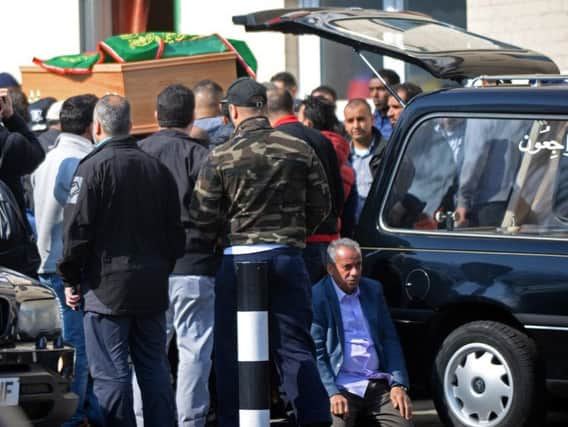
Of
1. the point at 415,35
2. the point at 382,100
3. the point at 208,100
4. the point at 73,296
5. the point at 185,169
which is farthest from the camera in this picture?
the point at 382,100

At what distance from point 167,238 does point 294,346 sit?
38.5 inches

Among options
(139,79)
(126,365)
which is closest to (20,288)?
(126,365)

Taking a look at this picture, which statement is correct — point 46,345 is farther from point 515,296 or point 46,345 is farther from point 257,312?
point 515,296

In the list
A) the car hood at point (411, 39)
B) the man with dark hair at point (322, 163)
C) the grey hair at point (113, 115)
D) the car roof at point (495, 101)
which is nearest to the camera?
the grey hair at point (113, 115)

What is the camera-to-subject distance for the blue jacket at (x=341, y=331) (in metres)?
8.70

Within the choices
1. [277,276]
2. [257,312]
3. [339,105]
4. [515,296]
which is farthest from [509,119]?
[339,105]

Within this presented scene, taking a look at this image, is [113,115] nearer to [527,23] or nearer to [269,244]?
[269,244]

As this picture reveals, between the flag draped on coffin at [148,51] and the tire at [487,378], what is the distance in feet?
15.0

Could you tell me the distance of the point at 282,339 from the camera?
800 centimetres

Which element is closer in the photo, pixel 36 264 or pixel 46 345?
pixel 46 345

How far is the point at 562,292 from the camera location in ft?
28.2

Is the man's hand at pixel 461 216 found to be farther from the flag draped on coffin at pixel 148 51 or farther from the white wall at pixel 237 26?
the white wall at pixel 237 26

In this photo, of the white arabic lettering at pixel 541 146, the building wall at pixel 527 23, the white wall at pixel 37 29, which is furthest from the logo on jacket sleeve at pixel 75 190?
the white wall at pixel 37 29

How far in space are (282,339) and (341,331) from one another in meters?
0.87
